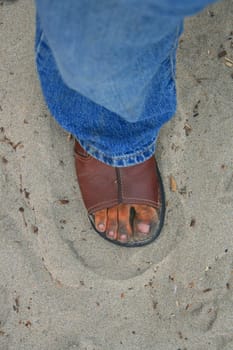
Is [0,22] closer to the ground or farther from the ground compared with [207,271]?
farther from the ground

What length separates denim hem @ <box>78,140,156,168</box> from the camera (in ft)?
4.98

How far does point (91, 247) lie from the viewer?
5.43ft

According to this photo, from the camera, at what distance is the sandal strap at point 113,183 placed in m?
1.58

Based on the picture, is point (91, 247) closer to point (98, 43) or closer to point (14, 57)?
point (14, 57)

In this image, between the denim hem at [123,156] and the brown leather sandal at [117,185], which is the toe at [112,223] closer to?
the brown leather sandal at [117,185]

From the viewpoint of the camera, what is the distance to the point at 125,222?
64.2 inches

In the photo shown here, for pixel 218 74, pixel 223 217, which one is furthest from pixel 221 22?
pixel 223 217

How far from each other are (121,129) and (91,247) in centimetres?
43

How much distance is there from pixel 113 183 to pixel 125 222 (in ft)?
0.43

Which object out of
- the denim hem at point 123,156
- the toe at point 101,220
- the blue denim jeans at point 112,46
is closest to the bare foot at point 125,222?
the toe at point 101,220

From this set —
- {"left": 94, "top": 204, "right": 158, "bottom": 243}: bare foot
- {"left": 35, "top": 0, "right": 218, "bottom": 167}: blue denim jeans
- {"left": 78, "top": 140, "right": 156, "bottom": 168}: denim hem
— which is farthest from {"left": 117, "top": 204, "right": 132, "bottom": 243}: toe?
{"left": 35, "top": 0, "right": 218, "bottom": 167}: blue denim jeans

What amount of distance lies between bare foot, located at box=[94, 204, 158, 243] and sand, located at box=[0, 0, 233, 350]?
0.15 ft

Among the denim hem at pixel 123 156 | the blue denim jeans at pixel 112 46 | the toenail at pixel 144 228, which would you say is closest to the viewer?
the blue denim jeans at pixel 112 46

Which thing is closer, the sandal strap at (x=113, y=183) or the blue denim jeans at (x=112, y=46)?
the blue denim jeans at (x=112, y=46)
